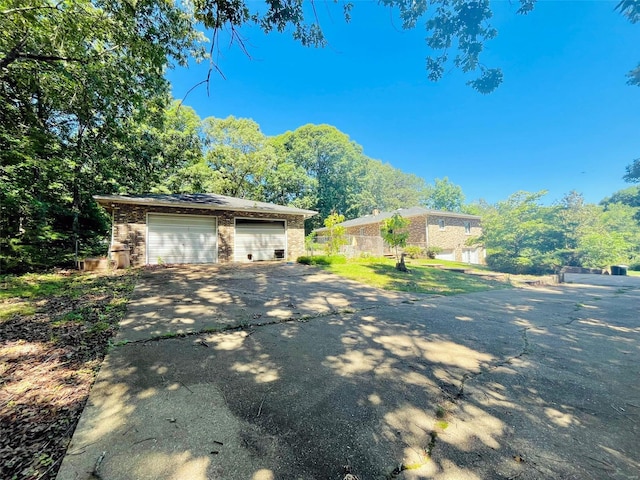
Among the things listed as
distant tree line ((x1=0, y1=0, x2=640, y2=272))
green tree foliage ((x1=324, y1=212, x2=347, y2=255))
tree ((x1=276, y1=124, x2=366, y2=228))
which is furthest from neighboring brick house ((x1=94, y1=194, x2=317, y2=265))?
tree ((x1=276, y1=124, x2=366, y2=228))

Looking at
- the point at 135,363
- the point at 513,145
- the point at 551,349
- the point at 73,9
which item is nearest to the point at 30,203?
the point at 73,9

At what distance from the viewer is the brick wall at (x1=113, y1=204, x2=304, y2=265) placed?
32.5 feet

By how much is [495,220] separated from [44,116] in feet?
81.1

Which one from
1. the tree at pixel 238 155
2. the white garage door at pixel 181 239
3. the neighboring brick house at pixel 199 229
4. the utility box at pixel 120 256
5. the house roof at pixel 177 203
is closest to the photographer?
the utility box at pixel 120 256

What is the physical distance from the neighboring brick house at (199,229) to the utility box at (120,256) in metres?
0.35

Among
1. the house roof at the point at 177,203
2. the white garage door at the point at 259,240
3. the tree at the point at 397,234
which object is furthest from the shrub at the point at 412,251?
the white garage door at the point at 259,240

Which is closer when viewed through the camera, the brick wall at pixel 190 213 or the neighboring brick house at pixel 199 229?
the brick wall at pixel 190 213

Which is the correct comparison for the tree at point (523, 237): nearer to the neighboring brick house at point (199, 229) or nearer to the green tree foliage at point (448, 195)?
the neighboring brick house at point (199, 229)

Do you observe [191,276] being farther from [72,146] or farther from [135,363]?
[72,146]

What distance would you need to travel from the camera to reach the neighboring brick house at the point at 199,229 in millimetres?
10016

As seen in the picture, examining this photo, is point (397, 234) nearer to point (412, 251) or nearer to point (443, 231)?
point (412, 251)

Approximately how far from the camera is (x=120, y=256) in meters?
9.25

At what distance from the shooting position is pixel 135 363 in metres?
2.54

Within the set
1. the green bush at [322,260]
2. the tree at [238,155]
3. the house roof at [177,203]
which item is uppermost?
the tree at [238,155]
